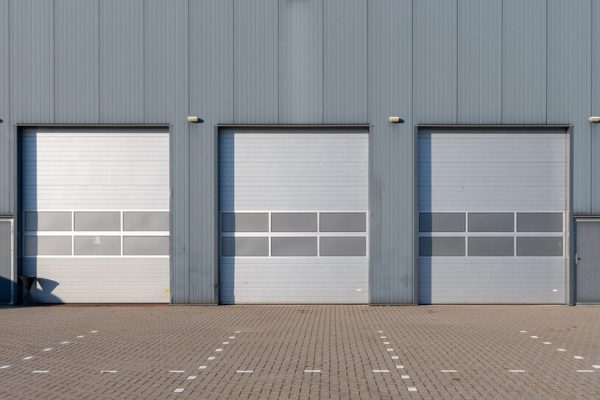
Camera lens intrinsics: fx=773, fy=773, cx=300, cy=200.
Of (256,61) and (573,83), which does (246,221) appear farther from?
(573,83)

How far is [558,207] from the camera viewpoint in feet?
66.0

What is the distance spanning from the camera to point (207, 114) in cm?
1992

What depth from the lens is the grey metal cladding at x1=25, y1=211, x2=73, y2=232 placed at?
2019cm

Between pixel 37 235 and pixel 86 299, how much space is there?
211 cm

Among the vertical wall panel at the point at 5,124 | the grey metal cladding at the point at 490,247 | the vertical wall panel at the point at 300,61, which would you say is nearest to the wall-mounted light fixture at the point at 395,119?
the vertical wall panel at the point at 300,61

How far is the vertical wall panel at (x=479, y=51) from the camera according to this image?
19891 millimetres

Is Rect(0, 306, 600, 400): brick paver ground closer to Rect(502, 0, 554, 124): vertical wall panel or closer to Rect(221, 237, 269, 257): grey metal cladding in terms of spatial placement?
Rect(221, 237, 269, 257): grey metal cladding

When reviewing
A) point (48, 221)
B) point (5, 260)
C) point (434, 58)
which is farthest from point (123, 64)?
point (434, 58)

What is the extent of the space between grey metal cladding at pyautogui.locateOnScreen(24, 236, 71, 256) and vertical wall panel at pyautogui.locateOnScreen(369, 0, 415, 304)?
797 cm

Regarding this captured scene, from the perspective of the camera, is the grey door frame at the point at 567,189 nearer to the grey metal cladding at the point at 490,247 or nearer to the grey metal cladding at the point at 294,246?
the grey metal cladding at the point at 490,247

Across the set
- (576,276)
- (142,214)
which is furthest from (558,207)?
(142,214)

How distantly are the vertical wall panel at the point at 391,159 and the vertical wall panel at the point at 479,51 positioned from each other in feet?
4.55

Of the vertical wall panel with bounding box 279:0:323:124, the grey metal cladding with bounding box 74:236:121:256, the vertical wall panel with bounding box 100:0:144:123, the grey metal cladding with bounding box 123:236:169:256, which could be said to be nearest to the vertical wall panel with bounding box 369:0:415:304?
the vertical wall panel with bounding box 279:0:323:124

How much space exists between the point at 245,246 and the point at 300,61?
4990 mm
